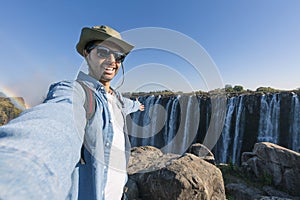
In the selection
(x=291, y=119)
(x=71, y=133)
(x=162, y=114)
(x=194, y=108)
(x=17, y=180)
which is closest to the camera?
(x=17, y=180)

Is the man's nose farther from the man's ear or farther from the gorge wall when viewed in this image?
the gorge wall

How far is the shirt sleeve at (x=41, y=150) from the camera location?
442mm

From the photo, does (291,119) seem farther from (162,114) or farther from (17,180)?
(17,180)

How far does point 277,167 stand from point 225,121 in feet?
38.1

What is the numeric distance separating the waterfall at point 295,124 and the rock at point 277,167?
8789 mm

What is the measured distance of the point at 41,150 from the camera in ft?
1.79

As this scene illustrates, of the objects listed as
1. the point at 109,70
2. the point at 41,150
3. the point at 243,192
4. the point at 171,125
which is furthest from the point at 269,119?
the point at 41,150

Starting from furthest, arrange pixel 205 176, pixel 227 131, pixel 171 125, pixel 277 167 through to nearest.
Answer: pixel 171 125
pixel 227 131
pixel 277 167
pixel 205 176

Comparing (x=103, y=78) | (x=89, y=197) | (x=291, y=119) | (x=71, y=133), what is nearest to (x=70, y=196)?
(x=89, y=197)

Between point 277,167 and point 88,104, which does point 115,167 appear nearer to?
point 88,104

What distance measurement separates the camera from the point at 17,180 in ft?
1.43

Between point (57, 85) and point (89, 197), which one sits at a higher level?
point (57, 85)

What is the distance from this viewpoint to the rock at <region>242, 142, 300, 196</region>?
24.9 ft

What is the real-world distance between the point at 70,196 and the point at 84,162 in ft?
0.58
